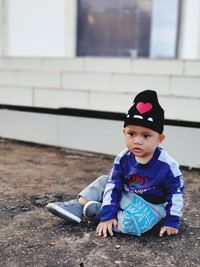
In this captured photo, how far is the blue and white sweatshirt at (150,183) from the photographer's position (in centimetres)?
221

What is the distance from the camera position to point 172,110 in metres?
3.71

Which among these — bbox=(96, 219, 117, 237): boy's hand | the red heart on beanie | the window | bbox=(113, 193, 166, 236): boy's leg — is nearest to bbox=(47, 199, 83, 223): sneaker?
bbox=(96, 219, 117, 237): boy's hand

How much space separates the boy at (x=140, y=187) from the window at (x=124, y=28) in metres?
2.80

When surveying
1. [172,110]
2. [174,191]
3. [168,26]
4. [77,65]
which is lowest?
[174,191]

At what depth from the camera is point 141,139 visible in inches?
83.9

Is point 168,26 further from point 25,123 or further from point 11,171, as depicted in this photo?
point 11,171

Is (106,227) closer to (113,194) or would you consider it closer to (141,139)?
(113,194)

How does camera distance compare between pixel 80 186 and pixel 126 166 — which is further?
pixel 80 186

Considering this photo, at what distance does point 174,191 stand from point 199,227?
0.36 metres

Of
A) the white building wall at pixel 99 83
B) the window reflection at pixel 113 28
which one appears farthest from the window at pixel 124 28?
the white building wall at pixel 99 83

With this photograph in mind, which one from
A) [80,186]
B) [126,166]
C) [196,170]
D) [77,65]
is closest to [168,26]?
[77,65]

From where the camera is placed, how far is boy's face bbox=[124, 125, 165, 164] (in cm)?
212

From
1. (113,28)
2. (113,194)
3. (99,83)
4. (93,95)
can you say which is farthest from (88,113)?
(113,194)

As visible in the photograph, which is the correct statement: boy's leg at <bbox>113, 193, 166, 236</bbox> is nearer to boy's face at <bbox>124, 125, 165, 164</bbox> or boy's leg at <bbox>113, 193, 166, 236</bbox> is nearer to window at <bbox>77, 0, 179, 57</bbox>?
boy's face at <bbox>124, 125, 165, 164</bbox>
